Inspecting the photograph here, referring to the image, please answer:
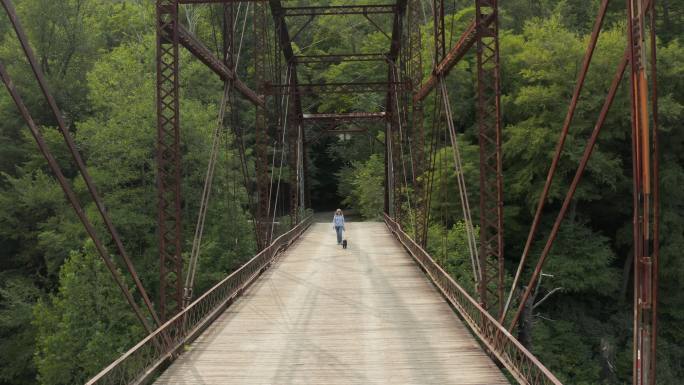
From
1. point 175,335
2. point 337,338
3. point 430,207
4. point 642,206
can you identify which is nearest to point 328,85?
point 430,207

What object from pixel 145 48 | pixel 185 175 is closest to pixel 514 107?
pixel 185 175

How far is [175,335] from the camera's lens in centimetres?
867

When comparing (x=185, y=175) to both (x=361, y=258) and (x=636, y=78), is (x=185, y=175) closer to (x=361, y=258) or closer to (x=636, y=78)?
(x=361, y=258)

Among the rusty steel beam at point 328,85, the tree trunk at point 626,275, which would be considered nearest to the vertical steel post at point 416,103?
the rusty steel beam at point 328,85

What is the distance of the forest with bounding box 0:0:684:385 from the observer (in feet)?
79.0

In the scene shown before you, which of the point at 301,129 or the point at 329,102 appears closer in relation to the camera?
the point at 301,129

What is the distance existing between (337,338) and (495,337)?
2.64 m

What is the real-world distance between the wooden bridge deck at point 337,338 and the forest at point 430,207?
9.10m

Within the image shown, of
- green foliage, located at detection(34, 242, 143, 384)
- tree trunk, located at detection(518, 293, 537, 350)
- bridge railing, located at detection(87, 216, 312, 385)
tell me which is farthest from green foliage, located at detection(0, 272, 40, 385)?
tree trunk, located at detection(518, 293, 537, 350)

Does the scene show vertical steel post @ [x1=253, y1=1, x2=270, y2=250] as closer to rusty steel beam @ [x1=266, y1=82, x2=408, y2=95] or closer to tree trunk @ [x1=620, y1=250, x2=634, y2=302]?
rusty steel beam @ [x1=266, y1=82, x2=408, y2=95]

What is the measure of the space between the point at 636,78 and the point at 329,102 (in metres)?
48.7

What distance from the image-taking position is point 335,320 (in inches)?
416

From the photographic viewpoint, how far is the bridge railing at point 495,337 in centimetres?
642

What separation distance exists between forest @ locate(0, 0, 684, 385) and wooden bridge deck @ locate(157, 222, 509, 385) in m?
9.10
